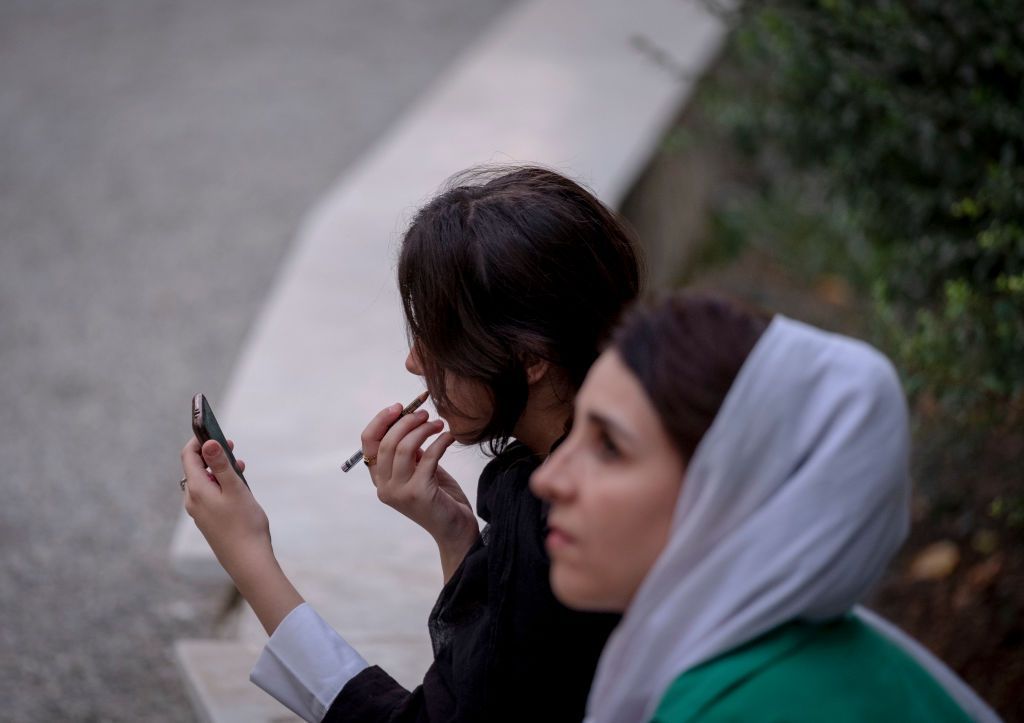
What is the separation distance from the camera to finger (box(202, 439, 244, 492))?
1.88 metres

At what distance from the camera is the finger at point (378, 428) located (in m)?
1.95

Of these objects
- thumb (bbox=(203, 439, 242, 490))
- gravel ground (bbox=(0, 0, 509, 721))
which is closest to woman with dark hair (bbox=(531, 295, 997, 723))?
thumb (bbox=(203, 439, 242, 490))

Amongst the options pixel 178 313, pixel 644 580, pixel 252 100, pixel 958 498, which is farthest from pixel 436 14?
pixel 644 580

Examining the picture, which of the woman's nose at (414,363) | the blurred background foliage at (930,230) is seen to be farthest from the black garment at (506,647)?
the blurred background foliage at (930,230)

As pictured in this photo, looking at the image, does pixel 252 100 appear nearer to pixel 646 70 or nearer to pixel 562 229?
pixel 646 70

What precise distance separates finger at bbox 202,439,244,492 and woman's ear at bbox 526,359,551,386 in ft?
1.60

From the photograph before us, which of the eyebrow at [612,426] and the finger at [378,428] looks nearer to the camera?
the eyebrow at [612,426]

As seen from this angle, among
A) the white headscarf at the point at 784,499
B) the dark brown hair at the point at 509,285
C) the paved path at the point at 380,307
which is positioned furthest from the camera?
the paved path at the point at 380,307

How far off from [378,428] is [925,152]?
1.92 m

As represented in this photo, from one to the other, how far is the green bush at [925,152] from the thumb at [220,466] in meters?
1.48

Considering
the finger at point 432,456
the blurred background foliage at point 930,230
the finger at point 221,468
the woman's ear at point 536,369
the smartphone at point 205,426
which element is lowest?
the blurred background foliage at point 930,230

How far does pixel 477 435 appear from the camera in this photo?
1928 mm

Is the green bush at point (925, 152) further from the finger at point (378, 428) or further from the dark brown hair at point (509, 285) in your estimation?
the finger at point (378, 428)

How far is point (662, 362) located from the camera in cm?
135
